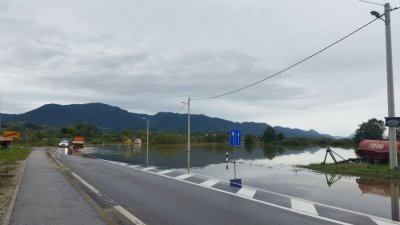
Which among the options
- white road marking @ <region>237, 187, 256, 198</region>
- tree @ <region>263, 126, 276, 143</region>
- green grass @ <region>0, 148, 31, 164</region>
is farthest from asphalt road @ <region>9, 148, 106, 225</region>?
tree @ <region>263, 126, 276, 143</region>

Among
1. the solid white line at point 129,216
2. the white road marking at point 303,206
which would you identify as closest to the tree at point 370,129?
the white road marking at point 303,206

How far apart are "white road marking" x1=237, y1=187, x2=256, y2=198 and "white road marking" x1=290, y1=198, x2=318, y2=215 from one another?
1588 mm

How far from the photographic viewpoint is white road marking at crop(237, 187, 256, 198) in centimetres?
1380

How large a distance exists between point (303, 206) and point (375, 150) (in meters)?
18.1

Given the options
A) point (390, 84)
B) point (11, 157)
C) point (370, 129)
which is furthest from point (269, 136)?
point (390, 84)

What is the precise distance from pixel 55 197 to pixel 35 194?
1122 mm

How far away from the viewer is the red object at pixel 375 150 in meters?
26.8

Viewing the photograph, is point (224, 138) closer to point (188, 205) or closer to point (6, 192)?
point (6, 192)

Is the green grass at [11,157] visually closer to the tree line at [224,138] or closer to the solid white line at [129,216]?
the solid white line at [129,216]

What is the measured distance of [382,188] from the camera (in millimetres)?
15750

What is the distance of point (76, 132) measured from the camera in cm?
14562

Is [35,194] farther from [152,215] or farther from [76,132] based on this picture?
[76,132]

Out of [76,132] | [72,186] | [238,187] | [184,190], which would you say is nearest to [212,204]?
[184,190]

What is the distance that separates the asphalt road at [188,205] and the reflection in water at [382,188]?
143 inches
